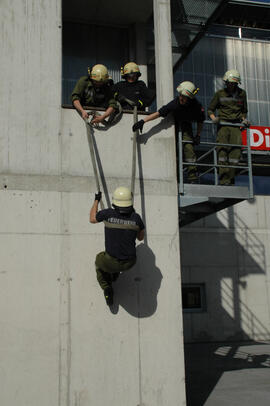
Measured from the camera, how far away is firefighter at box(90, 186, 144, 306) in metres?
5.99

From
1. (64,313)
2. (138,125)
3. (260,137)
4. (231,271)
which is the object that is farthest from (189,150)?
(260,137)

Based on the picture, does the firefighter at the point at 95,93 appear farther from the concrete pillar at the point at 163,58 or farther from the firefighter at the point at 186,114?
the concrete pillar at the point at 163,58

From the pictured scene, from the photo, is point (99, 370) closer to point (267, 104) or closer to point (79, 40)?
point (79, 40)

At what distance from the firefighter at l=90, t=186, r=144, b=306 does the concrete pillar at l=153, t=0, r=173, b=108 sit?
211cm

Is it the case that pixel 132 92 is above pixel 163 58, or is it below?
below

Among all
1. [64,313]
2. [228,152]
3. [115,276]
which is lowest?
[64,313]

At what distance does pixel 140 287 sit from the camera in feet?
22.1

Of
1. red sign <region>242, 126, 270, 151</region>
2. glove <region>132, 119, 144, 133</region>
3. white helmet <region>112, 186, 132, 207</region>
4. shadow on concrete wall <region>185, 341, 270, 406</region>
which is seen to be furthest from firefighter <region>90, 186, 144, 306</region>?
red sign <region>242, 126, 270, 151</region>

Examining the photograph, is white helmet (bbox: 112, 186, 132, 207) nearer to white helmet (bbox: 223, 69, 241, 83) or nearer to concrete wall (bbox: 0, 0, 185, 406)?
concrete wall (bbox: 0, 0, 185, 406)

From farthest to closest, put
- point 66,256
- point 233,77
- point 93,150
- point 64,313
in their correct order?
1. point 233,77
2. point 93,150
3. point 66,256
4. point 64,313

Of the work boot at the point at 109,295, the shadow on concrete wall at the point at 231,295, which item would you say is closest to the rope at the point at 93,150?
the work boot at the point at 109,295

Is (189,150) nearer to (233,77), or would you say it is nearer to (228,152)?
(228,152)

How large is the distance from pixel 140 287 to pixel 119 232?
1.17 meters

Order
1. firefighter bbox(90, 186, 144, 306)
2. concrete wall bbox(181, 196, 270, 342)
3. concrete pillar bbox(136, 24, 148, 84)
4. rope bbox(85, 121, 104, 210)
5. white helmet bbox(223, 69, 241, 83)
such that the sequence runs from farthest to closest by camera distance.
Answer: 1. concrete wall bbox(181, 196, 270, 342)
2. concrete pillar bbox(136, 24, 148, 84)
3. white helmet bbox(223, 69, 241, 83)
4. rope bbox(85, 121, 104, 210)
5. firefighter bbox(90, 186, 144, 306)
